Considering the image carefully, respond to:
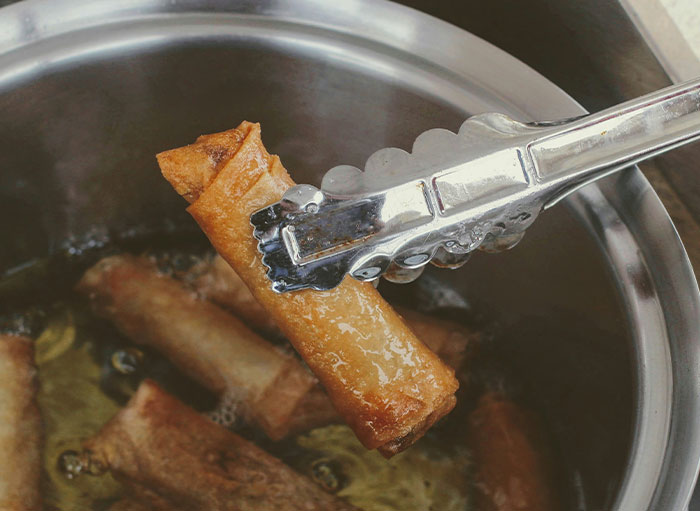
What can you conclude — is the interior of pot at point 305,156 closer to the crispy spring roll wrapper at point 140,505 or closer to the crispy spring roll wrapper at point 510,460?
the crispy spring roll wrapper at point 510,460

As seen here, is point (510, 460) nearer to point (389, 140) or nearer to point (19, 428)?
point (389, 140)

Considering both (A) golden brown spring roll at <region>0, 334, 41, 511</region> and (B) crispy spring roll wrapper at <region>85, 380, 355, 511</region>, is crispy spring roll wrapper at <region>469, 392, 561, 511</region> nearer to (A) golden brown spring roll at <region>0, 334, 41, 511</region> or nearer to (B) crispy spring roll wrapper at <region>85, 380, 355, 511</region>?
(B) crispy spring roll wrapper at <region>85, 380, 355, 511</region>

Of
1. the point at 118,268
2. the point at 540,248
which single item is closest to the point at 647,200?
the point at 540,248

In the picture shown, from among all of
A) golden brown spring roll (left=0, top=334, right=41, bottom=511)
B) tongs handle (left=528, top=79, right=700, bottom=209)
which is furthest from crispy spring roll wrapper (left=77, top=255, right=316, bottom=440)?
tongs handle (left=528, top=79, right=700, bottom=209)

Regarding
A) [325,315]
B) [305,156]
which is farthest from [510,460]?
[305,156]

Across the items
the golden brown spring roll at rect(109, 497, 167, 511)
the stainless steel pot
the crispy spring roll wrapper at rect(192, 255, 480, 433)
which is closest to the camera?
the stainless steel pot

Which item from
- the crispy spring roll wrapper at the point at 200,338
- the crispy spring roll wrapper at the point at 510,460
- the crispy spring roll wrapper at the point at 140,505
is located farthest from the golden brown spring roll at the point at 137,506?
the crispy spring roll wrapper at the point at 510,460
